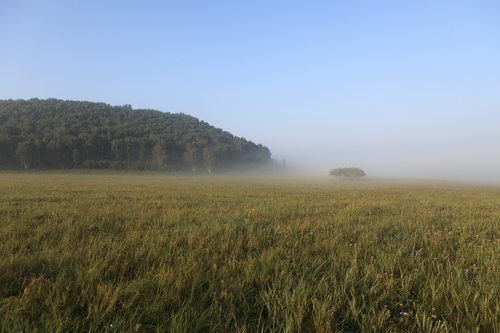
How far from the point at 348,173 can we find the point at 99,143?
9532 cm

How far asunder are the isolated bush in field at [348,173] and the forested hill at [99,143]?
167 feet

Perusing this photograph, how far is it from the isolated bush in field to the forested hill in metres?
50.9

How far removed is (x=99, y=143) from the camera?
87125 mm

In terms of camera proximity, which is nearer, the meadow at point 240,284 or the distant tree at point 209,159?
the meadow at point 240,284

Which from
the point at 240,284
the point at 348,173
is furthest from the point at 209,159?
the point at 240,284

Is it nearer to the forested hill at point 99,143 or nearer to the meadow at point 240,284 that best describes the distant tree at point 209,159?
the forested hill at point 99,143

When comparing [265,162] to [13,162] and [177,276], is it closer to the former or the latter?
[13,162]

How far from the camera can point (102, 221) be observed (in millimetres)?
5129

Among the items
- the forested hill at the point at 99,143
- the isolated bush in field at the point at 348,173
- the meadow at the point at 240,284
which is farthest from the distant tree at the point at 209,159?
the meadow at the point at 240,284

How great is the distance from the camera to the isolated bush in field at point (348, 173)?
71.0 meters

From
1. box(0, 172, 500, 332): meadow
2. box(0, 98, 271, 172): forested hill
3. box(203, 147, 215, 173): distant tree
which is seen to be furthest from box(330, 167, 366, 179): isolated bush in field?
box(0, 172, 500, 332): meadow

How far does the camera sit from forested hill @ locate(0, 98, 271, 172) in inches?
2795

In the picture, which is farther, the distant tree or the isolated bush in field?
the distant tree

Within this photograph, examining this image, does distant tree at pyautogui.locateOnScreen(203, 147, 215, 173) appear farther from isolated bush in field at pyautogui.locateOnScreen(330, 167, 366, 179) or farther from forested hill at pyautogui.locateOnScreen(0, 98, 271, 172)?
isolated bush in field at pyautogui.locateOnScreen(330, 167, 366, 179)
